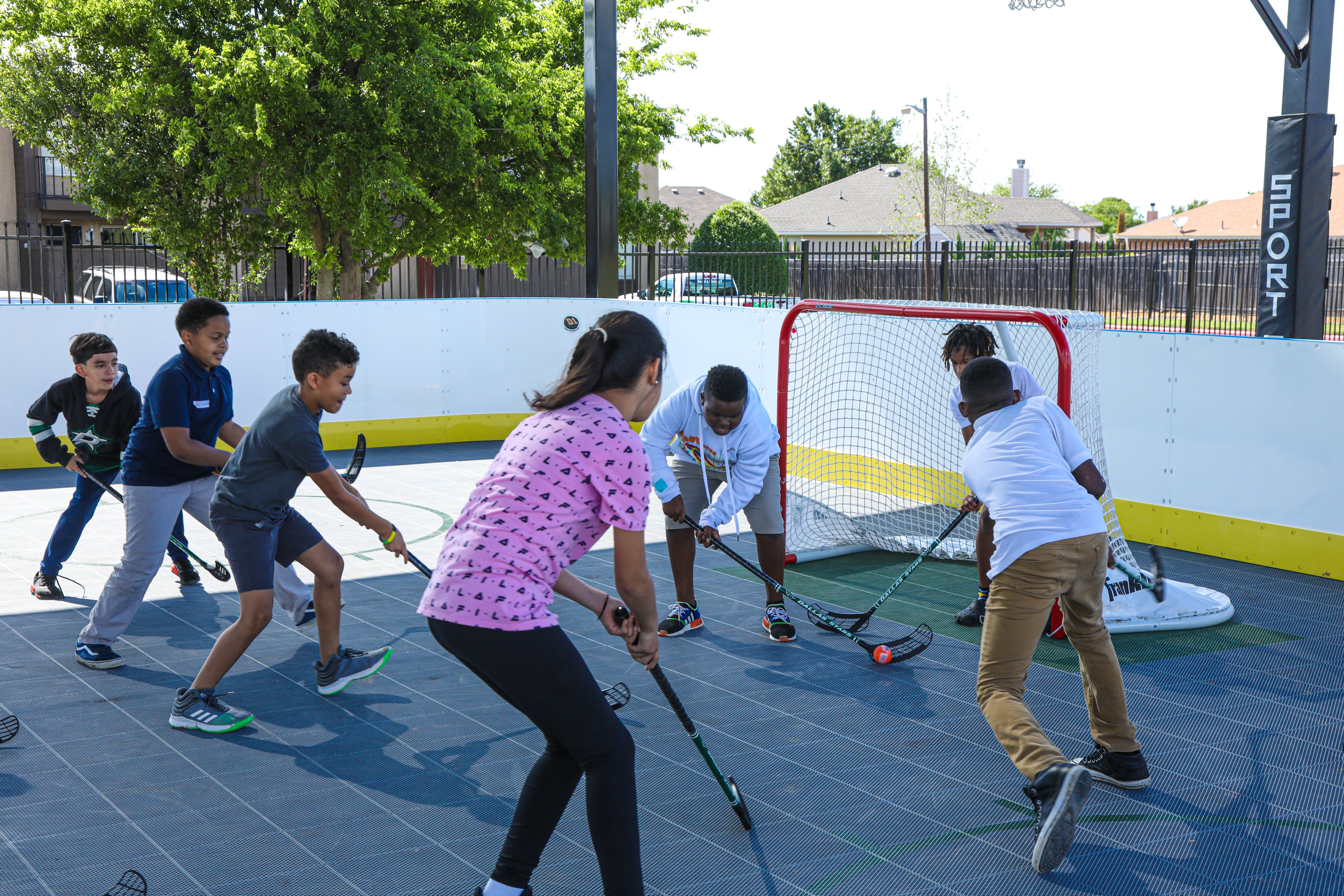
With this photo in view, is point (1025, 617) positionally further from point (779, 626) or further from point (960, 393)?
point (779, 626)

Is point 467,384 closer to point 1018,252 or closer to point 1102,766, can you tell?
point 1018,252

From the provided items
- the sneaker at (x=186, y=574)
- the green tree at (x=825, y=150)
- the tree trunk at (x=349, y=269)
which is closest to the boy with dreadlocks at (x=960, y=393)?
the sneaker at (x=186, y=574)

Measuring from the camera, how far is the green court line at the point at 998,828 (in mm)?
3814

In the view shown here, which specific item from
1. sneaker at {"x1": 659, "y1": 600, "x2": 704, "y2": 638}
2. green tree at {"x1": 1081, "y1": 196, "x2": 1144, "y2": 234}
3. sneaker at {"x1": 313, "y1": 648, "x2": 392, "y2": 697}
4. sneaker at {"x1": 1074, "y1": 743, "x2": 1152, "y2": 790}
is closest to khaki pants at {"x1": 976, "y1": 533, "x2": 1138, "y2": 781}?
sneaker at {"x1": 1074, "y1": 743, "x2": 1152, "y2": 790}

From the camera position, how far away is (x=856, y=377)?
9508 mm

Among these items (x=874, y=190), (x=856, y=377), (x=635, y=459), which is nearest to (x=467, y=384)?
(x=856, y=377)

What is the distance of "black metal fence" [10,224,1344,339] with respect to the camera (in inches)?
520

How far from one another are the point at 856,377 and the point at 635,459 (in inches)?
266

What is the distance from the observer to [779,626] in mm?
6285

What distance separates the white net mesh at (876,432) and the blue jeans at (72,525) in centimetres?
442

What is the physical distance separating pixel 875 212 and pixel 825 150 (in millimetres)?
32181

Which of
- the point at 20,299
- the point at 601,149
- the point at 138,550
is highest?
the point at 601,149

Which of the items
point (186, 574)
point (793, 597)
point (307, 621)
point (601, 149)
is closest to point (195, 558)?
point (186, 574)

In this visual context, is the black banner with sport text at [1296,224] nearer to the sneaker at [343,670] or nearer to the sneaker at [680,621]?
the sneaker at [680,621]
